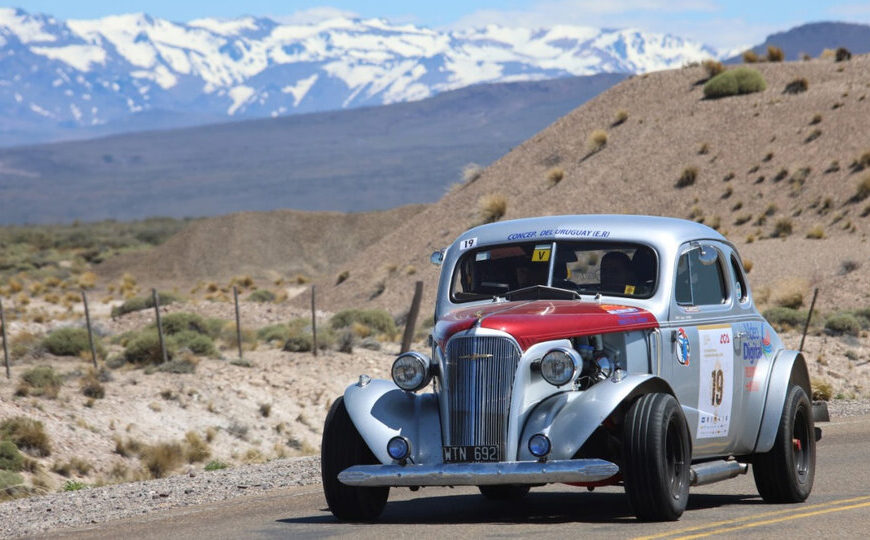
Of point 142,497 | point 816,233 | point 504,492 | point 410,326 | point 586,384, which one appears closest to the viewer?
point 586,384

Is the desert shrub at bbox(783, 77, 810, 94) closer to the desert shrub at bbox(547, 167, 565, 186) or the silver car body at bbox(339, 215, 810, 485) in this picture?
the desert shrub at bbox(547, 167, 565, 186)

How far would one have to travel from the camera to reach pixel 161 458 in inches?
760

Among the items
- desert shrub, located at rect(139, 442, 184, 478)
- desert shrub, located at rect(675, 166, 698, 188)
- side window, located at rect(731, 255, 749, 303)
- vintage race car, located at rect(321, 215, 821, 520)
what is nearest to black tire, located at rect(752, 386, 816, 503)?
vintage race car, located at rect(321, 215, 821, 520)

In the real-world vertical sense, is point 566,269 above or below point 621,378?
above

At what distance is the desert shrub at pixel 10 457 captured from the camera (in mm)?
18250

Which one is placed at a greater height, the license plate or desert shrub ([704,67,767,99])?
desert shrub ([704,67,767,99])

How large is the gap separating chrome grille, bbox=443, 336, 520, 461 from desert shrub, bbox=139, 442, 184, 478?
10623 millimetres

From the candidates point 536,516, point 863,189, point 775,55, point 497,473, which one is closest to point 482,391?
point 497,473

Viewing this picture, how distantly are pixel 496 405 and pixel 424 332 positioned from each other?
25.3 meters

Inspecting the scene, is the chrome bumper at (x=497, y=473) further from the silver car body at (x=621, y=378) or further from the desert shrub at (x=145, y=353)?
the desert shrub at (x=145, y=353)

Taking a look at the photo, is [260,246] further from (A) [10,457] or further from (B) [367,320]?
(A) [10,457]

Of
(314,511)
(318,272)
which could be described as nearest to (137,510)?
(314,511)

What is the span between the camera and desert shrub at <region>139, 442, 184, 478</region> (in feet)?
62.8

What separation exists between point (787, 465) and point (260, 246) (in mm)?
73528
